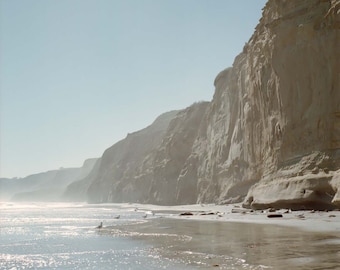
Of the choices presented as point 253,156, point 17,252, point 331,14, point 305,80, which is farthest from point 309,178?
point 17,252

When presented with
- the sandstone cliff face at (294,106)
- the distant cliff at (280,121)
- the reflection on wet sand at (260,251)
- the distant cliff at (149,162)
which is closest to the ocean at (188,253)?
the reflection on wet sand at (260,251)

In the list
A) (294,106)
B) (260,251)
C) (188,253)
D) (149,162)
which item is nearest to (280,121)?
(294,106)

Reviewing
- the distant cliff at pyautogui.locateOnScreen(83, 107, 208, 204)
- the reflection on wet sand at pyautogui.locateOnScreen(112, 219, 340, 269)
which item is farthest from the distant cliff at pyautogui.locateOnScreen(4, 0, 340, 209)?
the reflection on wet sand at pyautogui.locateOnScreen(112, 219, 340, 269)

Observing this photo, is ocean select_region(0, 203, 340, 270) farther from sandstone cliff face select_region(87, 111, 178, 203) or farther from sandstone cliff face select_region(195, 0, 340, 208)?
sandstone cliff face select_region(87, 111, 178, 203)

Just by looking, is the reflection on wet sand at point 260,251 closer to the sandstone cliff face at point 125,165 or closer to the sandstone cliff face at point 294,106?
the sandstone cliff face at point 294,106

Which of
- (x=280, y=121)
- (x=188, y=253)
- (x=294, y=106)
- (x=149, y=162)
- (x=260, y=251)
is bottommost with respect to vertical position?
(x=188, y=253)

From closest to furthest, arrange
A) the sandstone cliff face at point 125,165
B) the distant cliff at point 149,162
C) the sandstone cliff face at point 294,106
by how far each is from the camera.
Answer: the sandstone cliff face at point 294,106 → the distant cliff at point 149,162 → the sandstone cliff face at point 125,165

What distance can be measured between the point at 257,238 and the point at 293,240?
1595 millimetres

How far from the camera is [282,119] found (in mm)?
31750

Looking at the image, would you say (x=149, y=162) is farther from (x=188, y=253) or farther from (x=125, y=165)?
(x=188, y=253)

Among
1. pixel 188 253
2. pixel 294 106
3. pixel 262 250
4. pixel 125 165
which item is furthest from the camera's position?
pixel 125 165

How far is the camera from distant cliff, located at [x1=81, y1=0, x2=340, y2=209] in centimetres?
2664

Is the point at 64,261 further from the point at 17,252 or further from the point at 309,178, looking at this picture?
the point at 309,178

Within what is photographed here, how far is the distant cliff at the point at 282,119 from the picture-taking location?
26.6 metres
